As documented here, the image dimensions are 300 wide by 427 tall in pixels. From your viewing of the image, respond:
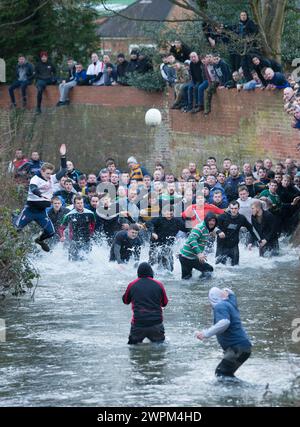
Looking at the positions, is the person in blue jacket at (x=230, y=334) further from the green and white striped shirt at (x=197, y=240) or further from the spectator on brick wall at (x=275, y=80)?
the spectator on brick wall at (x=275, y=80)

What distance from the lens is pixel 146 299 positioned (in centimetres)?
1619

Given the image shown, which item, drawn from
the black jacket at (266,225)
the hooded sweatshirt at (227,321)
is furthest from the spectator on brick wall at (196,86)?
the hooded sweatshirt at (227,321)

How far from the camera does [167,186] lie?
82.0 ft

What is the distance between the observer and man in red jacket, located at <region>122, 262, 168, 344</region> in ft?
53.2

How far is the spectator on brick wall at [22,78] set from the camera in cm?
3744

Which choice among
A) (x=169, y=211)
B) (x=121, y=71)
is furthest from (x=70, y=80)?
(x=169, y=211)

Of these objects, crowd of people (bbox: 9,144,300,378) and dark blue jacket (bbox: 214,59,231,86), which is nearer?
crowd of people (bbox: 9,144,300,378)

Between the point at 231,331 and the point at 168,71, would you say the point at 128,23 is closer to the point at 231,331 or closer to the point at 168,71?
the point at 168,71

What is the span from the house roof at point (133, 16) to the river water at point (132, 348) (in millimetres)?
39808

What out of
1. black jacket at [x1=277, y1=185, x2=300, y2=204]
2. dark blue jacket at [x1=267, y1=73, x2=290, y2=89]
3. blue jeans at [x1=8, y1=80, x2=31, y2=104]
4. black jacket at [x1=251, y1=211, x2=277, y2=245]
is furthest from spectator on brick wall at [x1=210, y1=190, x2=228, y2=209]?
blue jeans at [x1=8, y1=80, x2=31, y2=104]

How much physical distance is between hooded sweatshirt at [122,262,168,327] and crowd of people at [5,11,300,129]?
821 centimetres

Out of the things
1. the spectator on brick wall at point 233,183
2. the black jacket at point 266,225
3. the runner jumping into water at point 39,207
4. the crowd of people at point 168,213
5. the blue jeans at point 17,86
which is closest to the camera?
the runner jumping into water at point 39,207

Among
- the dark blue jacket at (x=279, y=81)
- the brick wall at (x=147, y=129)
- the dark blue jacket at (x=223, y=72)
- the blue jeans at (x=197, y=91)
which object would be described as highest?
the dark blue jacket at (x=223, y=72)

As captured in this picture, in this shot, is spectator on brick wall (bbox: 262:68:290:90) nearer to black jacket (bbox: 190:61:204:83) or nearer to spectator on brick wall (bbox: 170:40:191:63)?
black jacket (bbox: 190:61:204:83)
